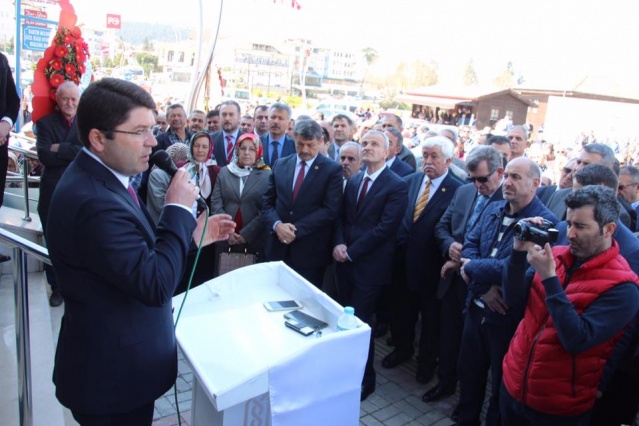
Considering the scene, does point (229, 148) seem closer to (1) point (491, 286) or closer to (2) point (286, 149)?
(2) point (286, 149)

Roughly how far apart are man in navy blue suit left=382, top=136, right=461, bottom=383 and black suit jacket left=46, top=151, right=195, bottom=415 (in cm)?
256

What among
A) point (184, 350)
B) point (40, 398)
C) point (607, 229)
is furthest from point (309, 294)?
point (40, 398)

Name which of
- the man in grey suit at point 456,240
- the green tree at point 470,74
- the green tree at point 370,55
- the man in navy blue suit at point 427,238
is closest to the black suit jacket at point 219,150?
the man in navy blue suit at point 427,238

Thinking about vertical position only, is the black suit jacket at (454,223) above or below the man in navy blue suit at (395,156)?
below

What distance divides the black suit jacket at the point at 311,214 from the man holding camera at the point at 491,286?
1207 millimetres

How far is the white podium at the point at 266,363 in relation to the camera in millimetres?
1901

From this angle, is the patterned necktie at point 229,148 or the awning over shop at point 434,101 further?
the awning over shop at point 434,101

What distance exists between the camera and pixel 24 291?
1.96 metres

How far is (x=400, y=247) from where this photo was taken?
160 inches

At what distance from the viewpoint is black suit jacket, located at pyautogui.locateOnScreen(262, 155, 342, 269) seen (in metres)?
3.95

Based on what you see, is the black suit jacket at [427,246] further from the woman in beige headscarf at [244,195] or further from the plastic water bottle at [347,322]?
the plastic water bottle at [347,322]

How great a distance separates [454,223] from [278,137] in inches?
118

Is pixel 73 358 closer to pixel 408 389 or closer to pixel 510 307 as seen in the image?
pixel 510 307

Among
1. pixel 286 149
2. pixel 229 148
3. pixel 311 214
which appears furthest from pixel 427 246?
pixel 229 148
